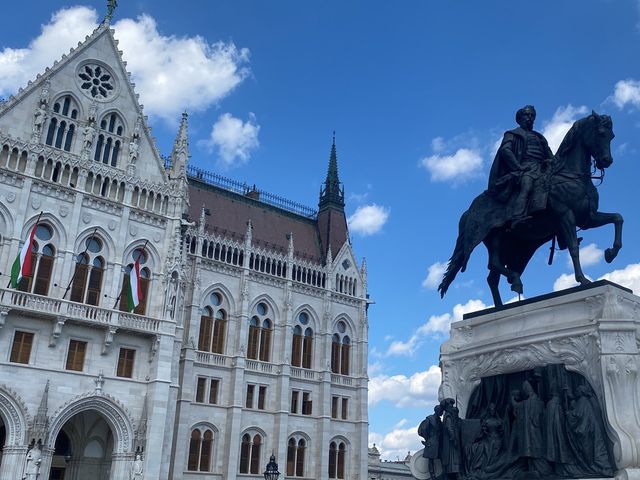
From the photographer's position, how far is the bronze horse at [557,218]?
9.98 m

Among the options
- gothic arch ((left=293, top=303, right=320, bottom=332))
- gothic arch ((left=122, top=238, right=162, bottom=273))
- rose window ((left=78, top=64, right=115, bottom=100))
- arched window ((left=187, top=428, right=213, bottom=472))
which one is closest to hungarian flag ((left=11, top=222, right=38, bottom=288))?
gothic arch ((left=122, top=238, right=162, bottom=273))

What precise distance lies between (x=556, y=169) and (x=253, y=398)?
40856 millimetres

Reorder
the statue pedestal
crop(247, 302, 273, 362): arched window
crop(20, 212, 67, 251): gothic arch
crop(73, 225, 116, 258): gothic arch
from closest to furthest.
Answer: the statue pedestal
crop(20, 212, 67, 251): gothic arch
crop(73, 225, 116, 258): gothic arch
crop(247, 302, 273, 362): arched window

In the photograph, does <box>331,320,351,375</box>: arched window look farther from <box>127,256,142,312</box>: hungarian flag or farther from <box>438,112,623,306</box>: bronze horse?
<box>438,112,623,306</box>: bronze horse

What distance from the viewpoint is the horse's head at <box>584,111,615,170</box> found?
32.6 feet

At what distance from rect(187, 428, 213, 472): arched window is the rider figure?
38.2 meters

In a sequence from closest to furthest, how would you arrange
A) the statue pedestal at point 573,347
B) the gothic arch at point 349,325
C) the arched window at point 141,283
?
1. the statue pedestal at point 573,347
2. the arched window at point 141,283
3. the gothic arch at point 349,325

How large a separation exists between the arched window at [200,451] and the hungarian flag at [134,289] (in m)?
12.8

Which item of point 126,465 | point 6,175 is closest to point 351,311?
point 126,465

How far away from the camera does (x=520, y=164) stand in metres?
10.8

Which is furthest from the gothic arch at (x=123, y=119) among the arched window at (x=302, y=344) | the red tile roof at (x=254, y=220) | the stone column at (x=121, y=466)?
the arched window at (x=302, y=344)

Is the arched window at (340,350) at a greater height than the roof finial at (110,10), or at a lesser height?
lesser

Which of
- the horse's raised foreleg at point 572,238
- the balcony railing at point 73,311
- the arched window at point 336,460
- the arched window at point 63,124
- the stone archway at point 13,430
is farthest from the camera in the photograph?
the arched window at point 336,460

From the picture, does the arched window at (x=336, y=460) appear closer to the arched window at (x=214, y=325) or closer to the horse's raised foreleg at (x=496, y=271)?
the arched window at (x=214, y=325)
